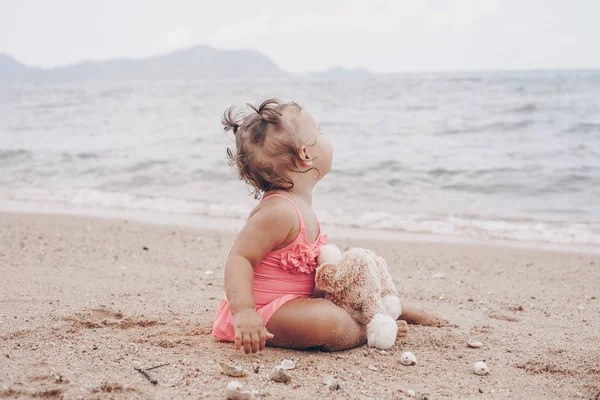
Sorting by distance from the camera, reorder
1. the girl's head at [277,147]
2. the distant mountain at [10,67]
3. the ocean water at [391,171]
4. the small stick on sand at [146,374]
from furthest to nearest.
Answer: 1. the distant mountain at [10,67]
2. the ocean water at [391,171]
3. the girl's head at [277,147]
4. the small stick on sand at [146,374]

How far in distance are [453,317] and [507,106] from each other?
18.0 meters

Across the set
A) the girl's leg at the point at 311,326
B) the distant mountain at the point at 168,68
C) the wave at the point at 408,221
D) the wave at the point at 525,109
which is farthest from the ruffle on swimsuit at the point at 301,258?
the distant mountain at the point at 168,68

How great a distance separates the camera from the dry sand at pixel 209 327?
236 cm

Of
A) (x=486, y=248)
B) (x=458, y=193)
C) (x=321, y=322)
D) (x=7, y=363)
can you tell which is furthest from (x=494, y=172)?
(x=7, y=363)

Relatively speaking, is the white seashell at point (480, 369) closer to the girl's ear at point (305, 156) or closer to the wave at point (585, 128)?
the girl's ear at point (305, 156)

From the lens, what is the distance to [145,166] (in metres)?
11.6

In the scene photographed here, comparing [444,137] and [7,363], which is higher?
[444,137]

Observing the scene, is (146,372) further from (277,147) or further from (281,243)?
(277,147)

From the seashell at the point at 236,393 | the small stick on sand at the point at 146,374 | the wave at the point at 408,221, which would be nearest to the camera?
the seashell at the point at 236,393

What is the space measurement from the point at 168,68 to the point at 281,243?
115865 millimetres

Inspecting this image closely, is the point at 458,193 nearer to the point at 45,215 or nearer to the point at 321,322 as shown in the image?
the point at 45,215

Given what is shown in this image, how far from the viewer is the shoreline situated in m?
6.35

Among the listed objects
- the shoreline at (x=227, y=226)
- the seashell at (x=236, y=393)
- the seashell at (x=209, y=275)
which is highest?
the seashell at (x=236, y=393)

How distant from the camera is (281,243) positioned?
2.87m
